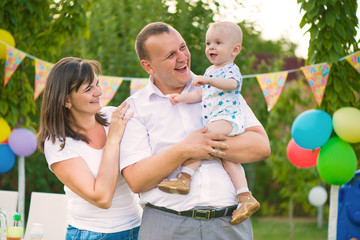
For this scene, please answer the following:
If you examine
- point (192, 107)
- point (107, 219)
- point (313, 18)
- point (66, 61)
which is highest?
point (313, 18)

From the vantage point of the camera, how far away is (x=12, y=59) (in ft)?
14.9

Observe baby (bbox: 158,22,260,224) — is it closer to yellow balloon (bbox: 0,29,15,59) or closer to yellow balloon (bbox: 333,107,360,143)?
yellow balloon (bbox: 333,107,360,143)

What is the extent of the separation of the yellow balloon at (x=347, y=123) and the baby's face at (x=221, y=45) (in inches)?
67.8

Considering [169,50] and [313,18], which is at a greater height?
[313,18]

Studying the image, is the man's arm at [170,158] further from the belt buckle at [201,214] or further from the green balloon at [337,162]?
the green balloon at [337,162]

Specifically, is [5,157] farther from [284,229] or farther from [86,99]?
[284,229]

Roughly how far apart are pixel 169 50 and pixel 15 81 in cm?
318

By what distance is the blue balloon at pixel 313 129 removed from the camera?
382 cm

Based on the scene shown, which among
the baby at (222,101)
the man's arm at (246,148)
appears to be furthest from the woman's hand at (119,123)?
the man's arm at (246,148)

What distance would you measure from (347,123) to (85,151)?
2.29 meters

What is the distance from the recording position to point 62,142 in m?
2.35

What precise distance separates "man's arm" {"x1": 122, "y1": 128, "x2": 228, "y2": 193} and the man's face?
34cm

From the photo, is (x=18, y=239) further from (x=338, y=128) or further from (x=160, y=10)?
(x=160, y=10)

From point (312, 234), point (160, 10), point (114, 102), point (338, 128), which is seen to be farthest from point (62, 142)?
point (312, 234)
